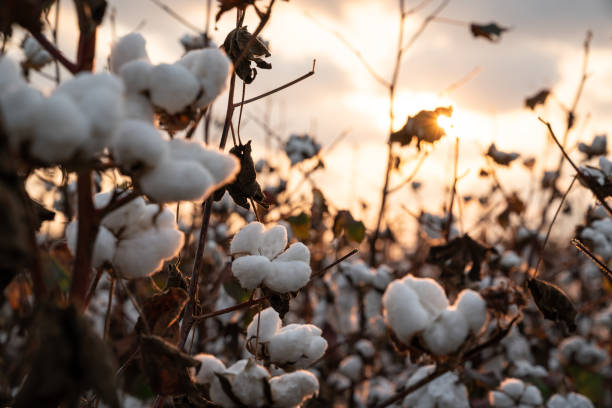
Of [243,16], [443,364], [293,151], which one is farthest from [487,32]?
[443,364]

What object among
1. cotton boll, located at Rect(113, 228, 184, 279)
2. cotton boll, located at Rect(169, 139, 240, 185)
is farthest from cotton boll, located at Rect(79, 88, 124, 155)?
cotton boll, located at Rect(113, 228, 184, 279)

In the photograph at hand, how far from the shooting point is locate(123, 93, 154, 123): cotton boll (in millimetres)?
555

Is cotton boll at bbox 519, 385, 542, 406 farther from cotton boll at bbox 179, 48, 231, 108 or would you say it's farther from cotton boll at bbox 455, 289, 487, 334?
cotton boll at bbox 179, 48, 231, 108

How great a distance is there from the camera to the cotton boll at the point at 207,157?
1.86 ft

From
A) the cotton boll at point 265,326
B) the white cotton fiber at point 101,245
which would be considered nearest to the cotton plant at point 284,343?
the cotton boll at point 265,326

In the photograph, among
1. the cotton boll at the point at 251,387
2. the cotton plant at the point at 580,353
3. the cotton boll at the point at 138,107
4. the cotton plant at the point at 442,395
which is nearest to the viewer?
the cotton boll at the point at 138,107

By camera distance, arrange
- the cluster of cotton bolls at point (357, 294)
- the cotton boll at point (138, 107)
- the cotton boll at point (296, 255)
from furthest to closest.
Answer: the cluster of cotton bolls at point (357, 294)
the cotton boll at point (296, 255)
the cotton boll at point (138, 107)

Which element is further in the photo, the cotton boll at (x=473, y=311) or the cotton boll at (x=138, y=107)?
the cotton boll at (x=473, y=311)

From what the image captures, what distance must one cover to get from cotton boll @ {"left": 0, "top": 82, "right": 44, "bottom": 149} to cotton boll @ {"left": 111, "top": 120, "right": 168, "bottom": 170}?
0.08 meters

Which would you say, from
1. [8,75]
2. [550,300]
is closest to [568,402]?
[550,300]

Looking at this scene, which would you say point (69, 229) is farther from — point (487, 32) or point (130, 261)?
point (487, 32)

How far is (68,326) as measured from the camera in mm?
498

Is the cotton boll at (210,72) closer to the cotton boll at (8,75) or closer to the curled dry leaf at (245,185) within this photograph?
the cotton boll at (8,75)

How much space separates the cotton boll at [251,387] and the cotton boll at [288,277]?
126 mm
